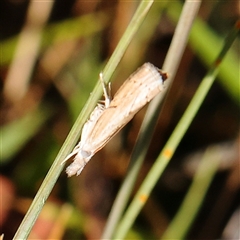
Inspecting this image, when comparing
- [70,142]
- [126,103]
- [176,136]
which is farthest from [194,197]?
[70,142]

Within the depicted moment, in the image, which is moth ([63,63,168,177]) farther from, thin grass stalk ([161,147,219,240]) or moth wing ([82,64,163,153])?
thin grass stalk ([161,147,219,240])

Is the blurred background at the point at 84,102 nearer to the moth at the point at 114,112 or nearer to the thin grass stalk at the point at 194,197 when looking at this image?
the thin grass stalk at the point at 194,197

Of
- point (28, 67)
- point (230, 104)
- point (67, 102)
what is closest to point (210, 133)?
point (230, 104)

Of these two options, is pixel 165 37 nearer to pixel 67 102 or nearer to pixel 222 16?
pixel 222 16

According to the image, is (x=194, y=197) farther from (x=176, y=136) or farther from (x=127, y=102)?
(x=127, y=102)

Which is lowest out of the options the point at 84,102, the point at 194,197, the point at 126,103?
the point at 194,197

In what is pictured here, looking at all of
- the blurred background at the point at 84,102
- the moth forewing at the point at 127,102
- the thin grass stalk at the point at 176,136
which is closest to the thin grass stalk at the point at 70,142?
the moth forewing at the point at 127,102

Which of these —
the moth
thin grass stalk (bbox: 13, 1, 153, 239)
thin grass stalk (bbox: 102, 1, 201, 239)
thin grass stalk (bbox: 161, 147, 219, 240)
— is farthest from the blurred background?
thin grass stalk (bbox: 13, 1, 153, 239)
